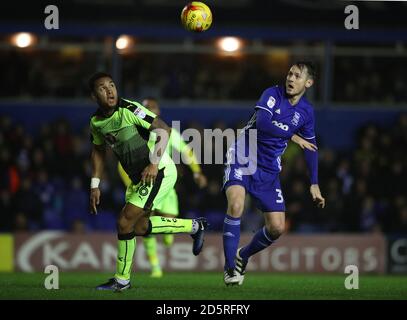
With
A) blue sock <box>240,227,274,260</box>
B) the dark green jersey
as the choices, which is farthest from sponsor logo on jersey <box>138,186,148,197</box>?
blue sock <box>240,227,274,260</box>

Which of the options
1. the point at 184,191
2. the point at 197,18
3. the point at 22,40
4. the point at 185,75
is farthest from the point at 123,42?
the point at 197,18

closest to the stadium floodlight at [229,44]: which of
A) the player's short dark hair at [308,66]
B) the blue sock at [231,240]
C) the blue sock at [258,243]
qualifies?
the player's short dark hair at [308,66]

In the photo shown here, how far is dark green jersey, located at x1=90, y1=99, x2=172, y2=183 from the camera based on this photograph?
9602 millimetres

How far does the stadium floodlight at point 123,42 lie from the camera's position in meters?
19.3

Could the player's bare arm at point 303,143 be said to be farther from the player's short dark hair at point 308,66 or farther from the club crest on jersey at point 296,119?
the player's short dark hair at point 308,66

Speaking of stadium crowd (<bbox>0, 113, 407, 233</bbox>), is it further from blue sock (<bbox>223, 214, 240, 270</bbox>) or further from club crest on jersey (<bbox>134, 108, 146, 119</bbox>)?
club crest on jersey (<bbox>134, 108, 146, 119</bbox>)

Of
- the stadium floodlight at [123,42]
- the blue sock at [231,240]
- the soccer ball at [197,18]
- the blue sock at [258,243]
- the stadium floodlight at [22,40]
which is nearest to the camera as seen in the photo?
the blue sock at [231,240]

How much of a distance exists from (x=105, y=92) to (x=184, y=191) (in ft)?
26.3

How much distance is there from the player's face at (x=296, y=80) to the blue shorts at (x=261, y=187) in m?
0.86

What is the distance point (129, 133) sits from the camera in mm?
9742

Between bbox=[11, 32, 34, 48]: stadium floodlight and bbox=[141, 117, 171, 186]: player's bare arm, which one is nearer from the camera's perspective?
bbox=[141, 117, 171, 186]: player's bare arm

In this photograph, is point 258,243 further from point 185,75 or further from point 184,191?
point 185,75

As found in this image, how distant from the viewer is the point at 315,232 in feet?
57.3
